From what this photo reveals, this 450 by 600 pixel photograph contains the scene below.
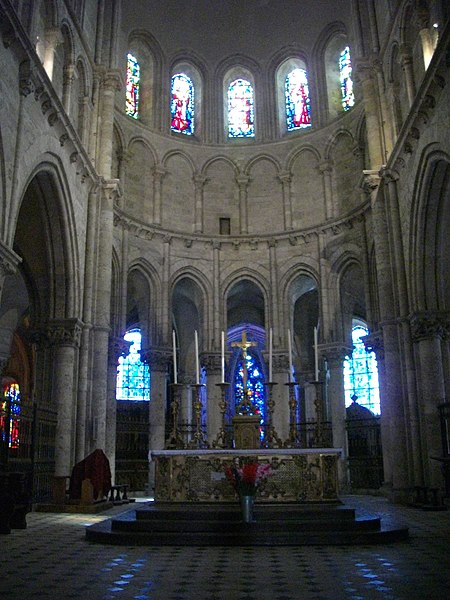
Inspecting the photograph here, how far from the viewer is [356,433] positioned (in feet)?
85.5

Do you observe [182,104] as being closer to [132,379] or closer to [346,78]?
[346,78]

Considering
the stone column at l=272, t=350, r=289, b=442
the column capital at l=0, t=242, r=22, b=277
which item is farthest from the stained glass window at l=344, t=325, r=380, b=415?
the column capital at l=0, t=242, r=22, b=277

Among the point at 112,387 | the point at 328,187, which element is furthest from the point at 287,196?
the point at 112,387

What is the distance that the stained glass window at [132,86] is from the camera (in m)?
29.4

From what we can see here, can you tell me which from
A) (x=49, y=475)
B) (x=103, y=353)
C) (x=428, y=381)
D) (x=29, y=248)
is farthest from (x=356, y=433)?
(x=29, y=248)

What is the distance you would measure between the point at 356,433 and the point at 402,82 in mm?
13316

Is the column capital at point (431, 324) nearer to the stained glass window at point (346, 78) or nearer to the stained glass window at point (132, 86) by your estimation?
the stained glass window at point (346, 78)

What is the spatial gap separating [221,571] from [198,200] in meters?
23.6

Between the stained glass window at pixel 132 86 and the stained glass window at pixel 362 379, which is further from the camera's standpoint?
the stained glass window at pixel 362 379

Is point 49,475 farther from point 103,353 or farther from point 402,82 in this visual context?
point 402,82

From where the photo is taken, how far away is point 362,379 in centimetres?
3209

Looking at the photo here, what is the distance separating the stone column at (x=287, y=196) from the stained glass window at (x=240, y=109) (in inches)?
119

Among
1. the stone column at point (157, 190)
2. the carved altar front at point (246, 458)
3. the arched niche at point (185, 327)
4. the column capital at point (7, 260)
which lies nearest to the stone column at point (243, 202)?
the stone column at point (157, 190)

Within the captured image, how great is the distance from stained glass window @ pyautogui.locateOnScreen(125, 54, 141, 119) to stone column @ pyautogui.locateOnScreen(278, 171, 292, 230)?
284 inches
